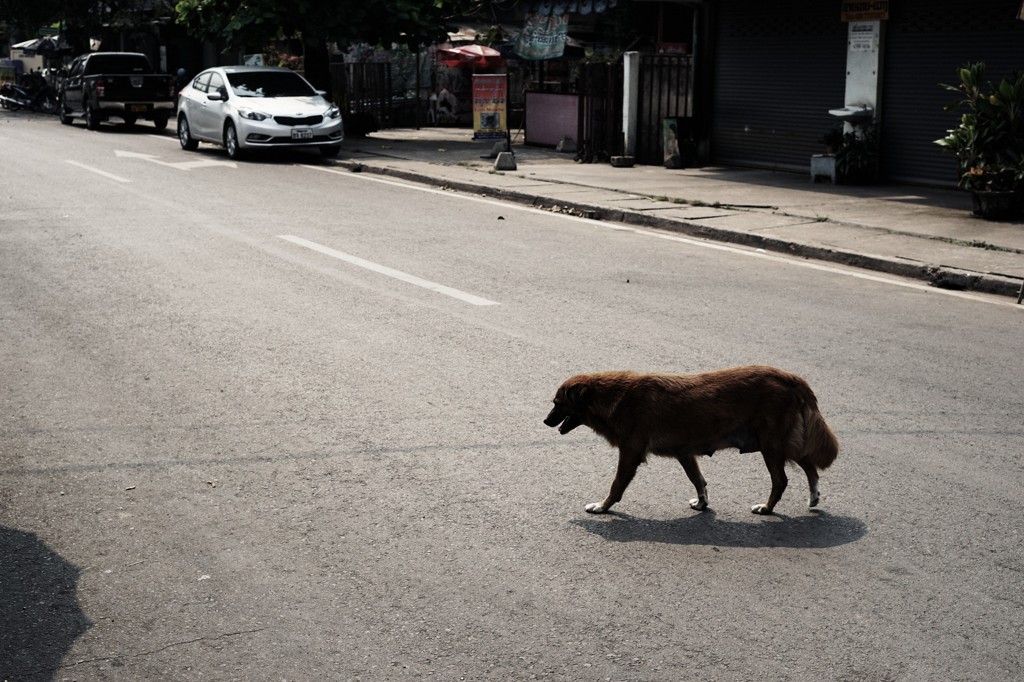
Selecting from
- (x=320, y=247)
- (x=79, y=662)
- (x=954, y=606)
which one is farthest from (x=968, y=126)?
(x=79, y=662)

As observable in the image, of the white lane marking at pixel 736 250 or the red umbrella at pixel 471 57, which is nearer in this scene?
the white lane marking at pixel 736 250

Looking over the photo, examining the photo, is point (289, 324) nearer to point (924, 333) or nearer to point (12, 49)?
point (924, 333)

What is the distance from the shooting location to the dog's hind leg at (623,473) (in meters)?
5.05

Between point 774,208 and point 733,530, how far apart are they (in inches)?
433

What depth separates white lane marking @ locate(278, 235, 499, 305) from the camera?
386 inches

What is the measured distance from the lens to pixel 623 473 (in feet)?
16.7

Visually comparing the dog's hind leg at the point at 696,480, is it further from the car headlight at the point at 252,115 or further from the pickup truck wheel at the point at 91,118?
the pickup truck wheel at the point at 91,118

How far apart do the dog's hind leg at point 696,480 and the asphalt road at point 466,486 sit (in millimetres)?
52

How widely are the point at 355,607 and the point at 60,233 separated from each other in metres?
9.92

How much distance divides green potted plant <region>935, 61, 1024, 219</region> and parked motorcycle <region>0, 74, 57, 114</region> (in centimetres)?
3577

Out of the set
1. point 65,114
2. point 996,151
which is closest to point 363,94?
point 65,114

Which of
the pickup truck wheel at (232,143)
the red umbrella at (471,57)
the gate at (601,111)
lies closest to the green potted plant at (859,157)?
the gate at (601,111)

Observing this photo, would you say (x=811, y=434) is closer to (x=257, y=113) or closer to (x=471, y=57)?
(x=257, y=113)

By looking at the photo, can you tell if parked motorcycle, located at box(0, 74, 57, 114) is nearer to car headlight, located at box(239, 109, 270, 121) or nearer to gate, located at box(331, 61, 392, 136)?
gate, located at box(331, 61, 392, 136)
